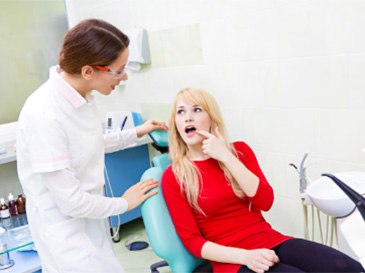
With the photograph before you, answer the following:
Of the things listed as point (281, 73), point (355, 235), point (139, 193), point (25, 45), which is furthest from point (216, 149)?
point (25, 45)

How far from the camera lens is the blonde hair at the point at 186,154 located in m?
1.59

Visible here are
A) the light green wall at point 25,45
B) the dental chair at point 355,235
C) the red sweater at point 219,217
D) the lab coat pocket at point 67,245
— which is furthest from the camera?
the light green wall at point 25,45

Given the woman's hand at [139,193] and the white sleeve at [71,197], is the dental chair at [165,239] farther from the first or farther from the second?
the white sleeve at [71,197]

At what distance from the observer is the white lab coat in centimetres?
124

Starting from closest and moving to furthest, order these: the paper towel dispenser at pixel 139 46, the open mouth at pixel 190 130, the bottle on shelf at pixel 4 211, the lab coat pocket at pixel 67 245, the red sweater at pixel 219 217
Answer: the lab coat pocket at pixel 67 245
the red sweater at pixel 219 217
the open mouth at pixel 190 130
the bottle on shelf at pixel 4 211
the paper towel dispenser at pixel 139 46

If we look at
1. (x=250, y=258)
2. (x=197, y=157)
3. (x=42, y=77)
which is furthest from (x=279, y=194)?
(x=42, y=77)

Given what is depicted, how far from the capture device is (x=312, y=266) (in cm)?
139

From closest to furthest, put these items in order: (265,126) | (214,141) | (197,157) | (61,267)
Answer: (61,267) → (214,141) → (197,157) → (265,126)

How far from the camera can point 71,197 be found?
1270mm

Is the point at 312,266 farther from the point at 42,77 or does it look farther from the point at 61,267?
the point at 42,77

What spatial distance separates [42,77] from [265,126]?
2006 millimetres

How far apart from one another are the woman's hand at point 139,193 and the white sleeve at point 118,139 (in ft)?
0.83

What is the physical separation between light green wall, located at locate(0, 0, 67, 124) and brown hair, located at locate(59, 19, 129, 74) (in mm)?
1982

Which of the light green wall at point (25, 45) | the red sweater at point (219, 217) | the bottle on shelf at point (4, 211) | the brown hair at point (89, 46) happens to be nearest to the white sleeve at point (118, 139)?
the red sweater at point (219, 217)
